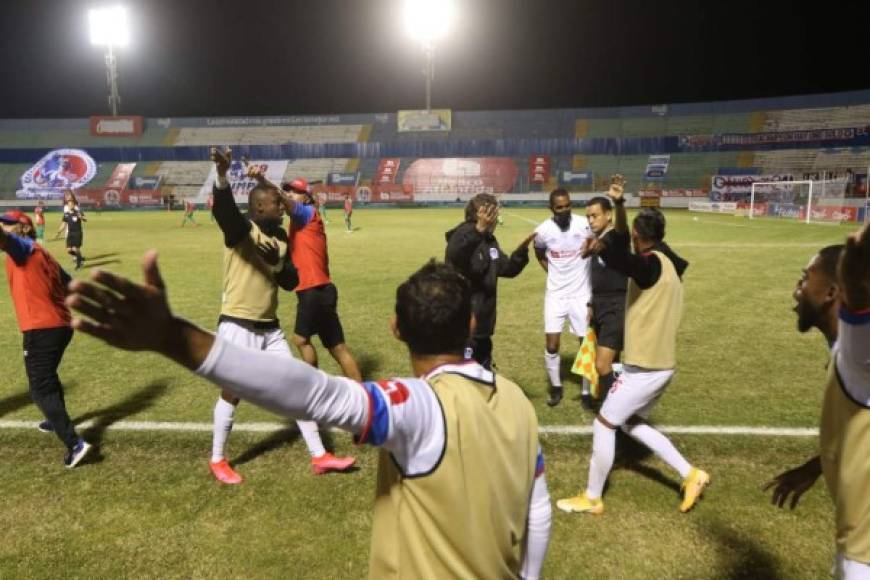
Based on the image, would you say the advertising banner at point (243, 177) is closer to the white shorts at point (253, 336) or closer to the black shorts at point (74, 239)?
the black shorts at point (74, 239)

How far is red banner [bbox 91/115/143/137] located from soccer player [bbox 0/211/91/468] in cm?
7170

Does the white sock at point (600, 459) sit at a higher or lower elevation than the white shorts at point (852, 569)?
lower

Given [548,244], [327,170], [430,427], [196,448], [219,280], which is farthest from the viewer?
[327,170]

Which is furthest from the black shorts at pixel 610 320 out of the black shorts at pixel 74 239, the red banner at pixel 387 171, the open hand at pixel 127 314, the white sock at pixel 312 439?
the red banner at pixel 387 171

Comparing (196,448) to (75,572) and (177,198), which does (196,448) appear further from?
(177,198)

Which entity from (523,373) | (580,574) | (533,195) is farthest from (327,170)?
(580,574)

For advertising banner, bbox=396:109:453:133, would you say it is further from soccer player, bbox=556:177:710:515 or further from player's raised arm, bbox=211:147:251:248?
soccer player, bbox=556:177:710:515

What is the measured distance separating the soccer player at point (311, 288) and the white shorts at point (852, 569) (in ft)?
13.9

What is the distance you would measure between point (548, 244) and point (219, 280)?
10196mm

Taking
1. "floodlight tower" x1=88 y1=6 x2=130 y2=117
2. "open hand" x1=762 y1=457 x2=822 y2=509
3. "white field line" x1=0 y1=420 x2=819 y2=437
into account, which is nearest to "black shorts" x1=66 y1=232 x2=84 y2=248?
"white field line" x1=0 y1=420 x2=819 y2=437

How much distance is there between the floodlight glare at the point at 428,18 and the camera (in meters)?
55.6

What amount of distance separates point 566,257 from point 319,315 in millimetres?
2998

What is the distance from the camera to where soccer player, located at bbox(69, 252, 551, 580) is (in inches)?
54.7

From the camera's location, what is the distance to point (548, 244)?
6863mm
